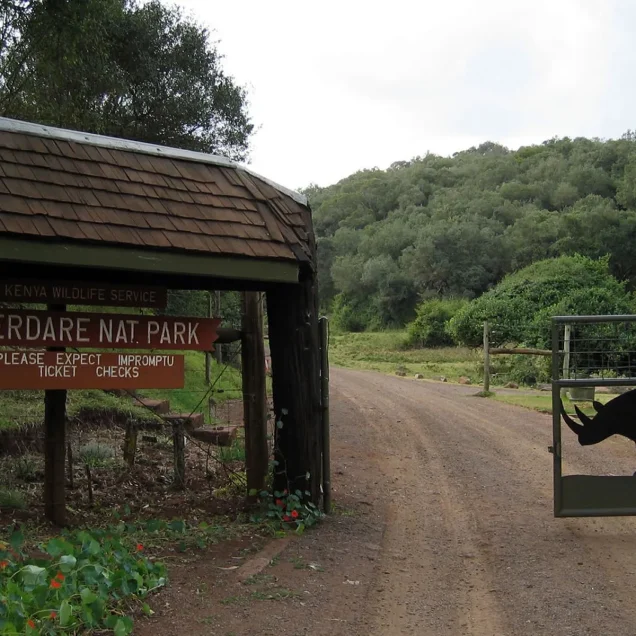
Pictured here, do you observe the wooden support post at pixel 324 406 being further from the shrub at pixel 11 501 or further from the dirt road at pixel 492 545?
the shrub at pixel 11 501

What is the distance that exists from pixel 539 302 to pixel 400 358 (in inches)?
249

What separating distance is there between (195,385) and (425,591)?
10.2 m

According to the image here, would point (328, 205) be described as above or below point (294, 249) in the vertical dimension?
above

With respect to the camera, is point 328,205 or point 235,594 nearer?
point 235,594

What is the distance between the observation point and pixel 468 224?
165ft

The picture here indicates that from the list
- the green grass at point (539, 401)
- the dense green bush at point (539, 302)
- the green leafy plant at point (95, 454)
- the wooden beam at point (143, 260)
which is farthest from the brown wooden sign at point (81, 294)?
the dense green bush at point (539, 302)

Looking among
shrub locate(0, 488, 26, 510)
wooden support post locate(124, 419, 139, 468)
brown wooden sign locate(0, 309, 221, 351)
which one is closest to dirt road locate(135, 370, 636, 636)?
brown wooden sign locate(0, 309, 221, 351)

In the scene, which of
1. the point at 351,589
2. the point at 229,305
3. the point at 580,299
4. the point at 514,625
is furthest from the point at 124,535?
the point at 580,299

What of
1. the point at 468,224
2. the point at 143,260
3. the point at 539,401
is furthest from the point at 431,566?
the point at 468,224

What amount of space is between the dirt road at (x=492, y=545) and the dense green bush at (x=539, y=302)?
17.7 metres

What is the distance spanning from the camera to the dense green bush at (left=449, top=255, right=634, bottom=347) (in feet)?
97.6

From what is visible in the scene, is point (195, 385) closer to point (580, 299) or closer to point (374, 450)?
point (374, 450)

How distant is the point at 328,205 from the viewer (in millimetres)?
74500

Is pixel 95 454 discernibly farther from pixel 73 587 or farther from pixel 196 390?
pixel 73 587
